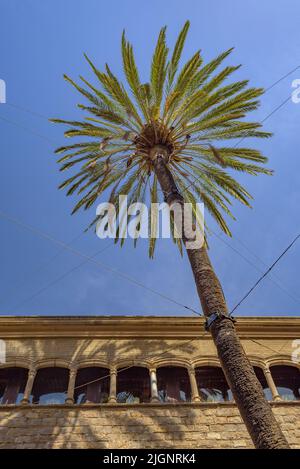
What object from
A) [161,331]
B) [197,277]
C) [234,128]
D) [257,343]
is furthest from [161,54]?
[257,343]

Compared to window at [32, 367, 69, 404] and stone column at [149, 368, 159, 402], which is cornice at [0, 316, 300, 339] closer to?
window at [32, 367, 69, 404]

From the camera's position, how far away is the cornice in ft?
39.7

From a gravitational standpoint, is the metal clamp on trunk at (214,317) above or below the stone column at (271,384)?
below

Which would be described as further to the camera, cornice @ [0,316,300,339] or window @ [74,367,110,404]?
cornice @ [0,316,300,339]

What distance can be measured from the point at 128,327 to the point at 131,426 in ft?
10.5

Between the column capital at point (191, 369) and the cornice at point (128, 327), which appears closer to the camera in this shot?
the column capital at point (191, 369)

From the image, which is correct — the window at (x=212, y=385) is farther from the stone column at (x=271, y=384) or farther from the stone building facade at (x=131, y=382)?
the stone column at (x=271, y=384)

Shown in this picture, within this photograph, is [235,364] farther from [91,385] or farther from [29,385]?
[29,385]

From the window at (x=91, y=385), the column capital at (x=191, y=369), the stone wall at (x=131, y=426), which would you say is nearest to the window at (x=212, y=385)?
the column capital at (x=191, y=369)

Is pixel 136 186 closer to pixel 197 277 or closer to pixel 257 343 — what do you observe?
pixel 197 277

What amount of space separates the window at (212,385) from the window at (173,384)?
379 mm

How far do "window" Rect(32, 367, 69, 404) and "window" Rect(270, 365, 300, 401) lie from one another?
6.16 m

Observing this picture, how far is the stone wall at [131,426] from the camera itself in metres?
9.38

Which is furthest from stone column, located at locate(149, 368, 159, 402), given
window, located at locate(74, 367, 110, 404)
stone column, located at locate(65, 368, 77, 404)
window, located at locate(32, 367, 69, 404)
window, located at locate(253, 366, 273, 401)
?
window, located at locate(253, 366, 273, 401)
